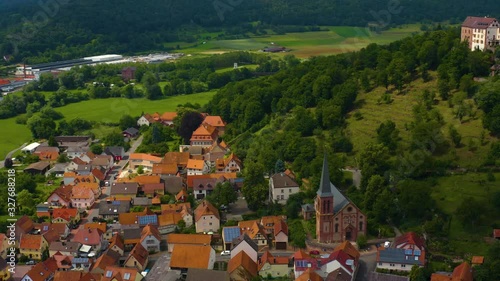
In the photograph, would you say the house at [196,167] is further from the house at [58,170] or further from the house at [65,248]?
the house at [65,248]

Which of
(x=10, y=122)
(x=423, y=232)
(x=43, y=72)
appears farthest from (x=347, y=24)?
(x=423, y=232)

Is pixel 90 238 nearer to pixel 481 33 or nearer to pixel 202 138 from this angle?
pixel 202 138

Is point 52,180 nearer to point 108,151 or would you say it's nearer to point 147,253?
point 108,151

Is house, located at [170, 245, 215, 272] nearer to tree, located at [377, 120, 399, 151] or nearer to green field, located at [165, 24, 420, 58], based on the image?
tree, located at [377, 120, 399, 151]

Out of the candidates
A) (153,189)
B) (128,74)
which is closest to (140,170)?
(153,189)

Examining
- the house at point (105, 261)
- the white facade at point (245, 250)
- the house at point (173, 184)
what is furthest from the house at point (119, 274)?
the house at point (173, 184)

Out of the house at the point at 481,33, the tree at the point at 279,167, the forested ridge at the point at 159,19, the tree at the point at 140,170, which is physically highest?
the house at the point at 481,33

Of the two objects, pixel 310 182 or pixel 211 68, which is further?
pixel 211 68
